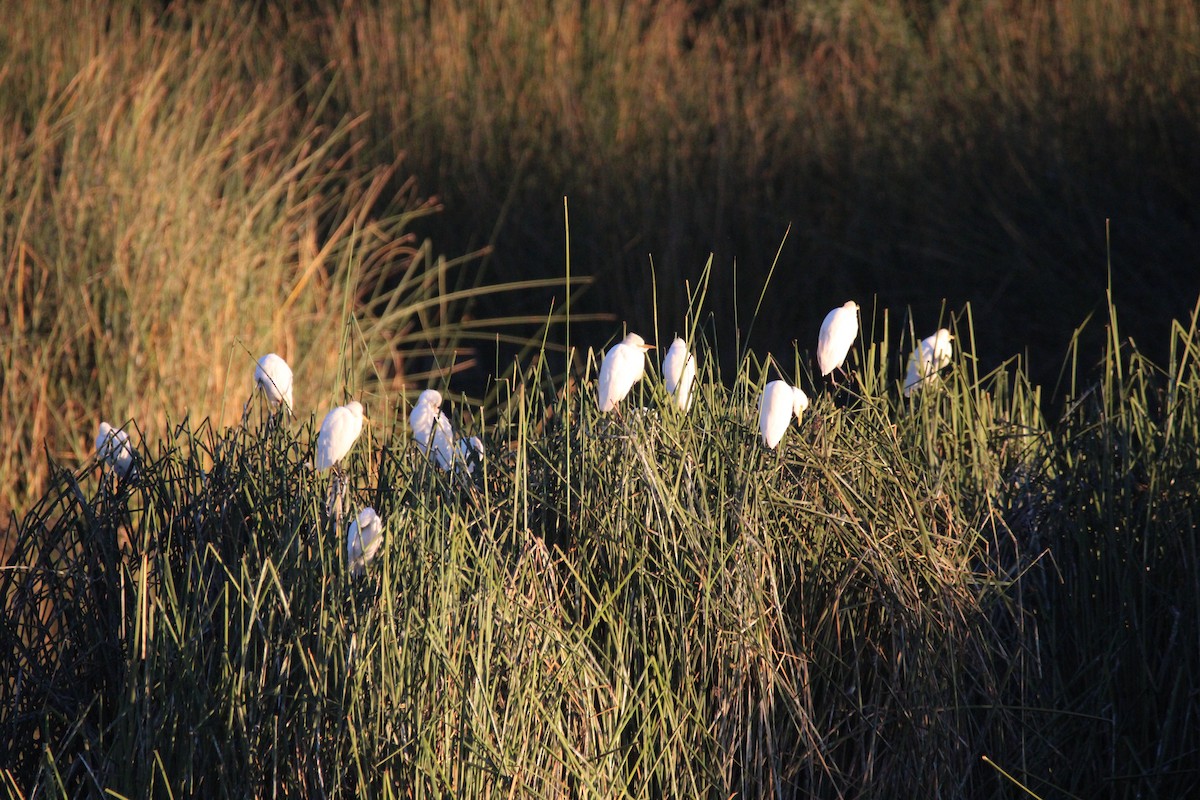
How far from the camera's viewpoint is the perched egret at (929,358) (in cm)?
213

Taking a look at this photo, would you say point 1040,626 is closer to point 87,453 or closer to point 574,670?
point 574,670

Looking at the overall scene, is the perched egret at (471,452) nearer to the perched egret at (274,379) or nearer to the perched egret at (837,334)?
the perched egret at (274,379)

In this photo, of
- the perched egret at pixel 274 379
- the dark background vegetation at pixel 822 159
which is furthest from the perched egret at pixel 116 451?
the dark background vegetation at pixel 822 159

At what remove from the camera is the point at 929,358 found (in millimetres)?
2184

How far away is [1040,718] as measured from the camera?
1.88 metres

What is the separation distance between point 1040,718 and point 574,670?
2.30 feet

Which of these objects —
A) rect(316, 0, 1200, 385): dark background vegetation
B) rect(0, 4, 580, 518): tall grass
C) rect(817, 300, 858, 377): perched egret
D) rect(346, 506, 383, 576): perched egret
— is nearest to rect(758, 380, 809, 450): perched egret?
rect(817, 300, 858, 377): perched egret

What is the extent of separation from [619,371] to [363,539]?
424 mm

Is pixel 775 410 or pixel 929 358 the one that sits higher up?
pixel 775 410

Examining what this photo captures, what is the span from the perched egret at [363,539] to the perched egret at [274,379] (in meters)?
0.35

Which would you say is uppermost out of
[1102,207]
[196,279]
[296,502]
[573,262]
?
[296,502]

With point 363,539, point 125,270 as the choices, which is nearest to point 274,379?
point 363,539

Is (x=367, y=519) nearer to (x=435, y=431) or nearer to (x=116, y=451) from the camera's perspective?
(x=435, y=431)

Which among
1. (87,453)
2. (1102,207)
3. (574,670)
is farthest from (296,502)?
(1102,207)
